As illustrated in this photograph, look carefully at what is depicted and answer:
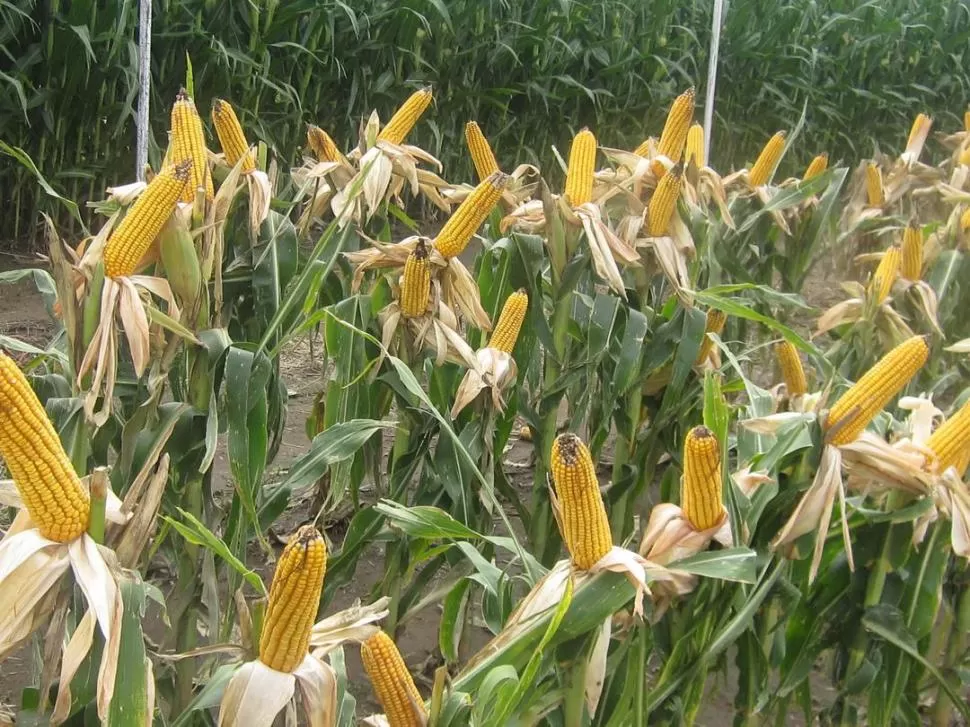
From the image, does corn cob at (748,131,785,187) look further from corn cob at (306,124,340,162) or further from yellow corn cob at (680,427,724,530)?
yellow corn cob at (680,427,724,530)

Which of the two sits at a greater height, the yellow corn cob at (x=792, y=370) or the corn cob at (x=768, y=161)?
the corn cob at (x=768, y=161)

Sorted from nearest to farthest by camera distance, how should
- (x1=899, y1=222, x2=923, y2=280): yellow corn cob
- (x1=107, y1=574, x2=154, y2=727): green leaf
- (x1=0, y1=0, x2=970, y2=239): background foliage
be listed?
(x1=107, y1=574, x2=154, y2=727): green leaf → (x1=899, y1=222, x2=923, y2=280): yellow corn cob → (x1=0, y1=0, x2=970, y2=239): background foliage

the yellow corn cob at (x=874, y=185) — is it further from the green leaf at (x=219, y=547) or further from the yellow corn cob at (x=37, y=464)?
the yellow corn cob at (x=37, y=464)

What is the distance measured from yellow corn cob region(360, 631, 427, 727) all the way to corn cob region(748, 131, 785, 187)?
119 inches

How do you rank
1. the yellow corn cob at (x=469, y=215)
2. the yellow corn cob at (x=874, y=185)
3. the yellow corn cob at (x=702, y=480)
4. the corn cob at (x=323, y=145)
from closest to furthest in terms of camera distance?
the yellow corn cob at (x=702, y=480) → the yellow corn cob at (x=469, y=215) → the corn cob at (x=323, y=145) → the yellow corn cob at (x=874, y=185)

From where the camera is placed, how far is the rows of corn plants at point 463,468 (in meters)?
1.22

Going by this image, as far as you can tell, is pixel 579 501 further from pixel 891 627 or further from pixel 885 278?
pixel 885 278

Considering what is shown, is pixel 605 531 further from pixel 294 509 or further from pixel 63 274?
pixel 294 509

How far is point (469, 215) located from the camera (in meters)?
2.25

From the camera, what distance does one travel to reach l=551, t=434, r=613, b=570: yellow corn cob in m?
1.30

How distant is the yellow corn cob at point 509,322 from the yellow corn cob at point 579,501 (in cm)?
92

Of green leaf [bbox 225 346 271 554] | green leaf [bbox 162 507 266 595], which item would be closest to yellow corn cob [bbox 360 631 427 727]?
green leaf [bbox 162 507 266 595]

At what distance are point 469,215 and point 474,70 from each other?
234 inches

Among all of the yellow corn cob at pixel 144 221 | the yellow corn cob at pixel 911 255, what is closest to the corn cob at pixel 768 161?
the yellow corn cob at pixel 911 255
